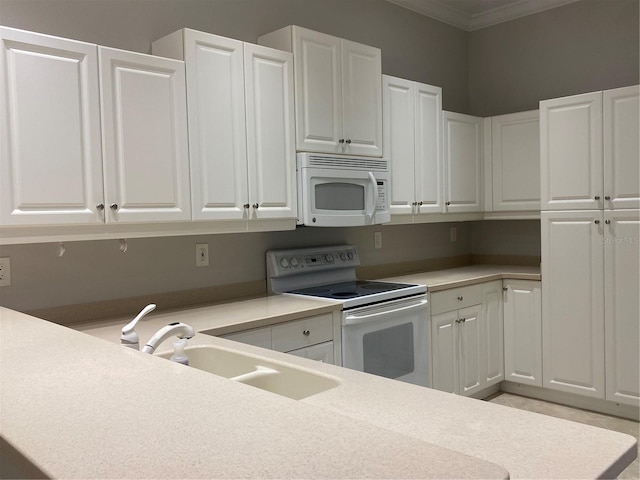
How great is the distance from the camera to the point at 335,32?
373cm

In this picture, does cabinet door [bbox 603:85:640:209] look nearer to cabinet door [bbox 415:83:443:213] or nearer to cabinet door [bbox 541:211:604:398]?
cabinet door [bbox 541:211:604:398]

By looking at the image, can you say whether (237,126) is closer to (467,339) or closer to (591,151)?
(467,339)

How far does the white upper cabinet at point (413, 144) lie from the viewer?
3.62m

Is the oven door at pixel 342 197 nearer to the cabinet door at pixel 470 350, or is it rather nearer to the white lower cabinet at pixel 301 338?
the white lower cabinet at pixel 301 338

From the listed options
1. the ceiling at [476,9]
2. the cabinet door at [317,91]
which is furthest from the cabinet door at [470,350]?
the ceiling at [476,9]

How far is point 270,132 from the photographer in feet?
9.48

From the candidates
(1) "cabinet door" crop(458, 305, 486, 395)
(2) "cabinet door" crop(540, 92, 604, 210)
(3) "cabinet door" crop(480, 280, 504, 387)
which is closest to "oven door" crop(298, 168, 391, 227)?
(1) "cabinet door" crop(458, 305, 486, 395)

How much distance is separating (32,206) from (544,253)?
2978 mm

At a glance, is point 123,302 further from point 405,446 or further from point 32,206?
point 405,446

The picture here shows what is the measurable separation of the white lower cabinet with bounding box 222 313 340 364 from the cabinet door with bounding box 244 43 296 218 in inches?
23.0

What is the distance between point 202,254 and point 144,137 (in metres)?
0.80

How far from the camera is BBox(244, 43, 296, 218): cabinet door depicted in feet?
9.21

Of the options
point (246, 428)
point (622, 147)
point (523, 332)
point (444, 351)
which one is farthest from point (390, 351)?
point (246, 428)

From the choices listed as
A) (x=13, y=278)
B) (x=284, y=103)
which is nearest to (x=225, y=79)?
(x=284, y=103)
